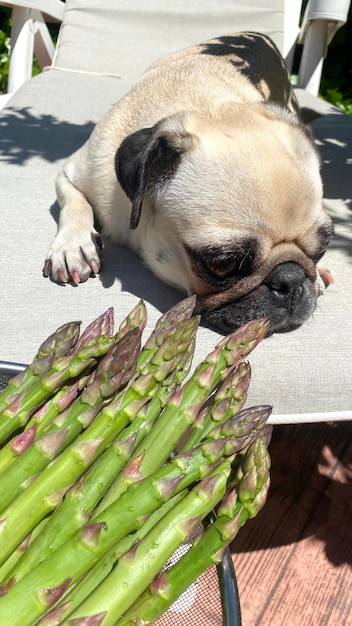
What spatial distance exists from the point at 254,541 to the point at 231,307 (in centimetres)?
98

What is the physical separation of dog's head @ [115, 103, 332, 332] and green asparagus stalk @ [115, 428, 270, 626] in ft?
3.29

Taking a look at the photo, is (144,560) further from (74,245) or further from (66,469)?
Answer: (74,245)

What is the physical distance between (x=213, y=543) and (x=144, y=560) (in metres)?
0.15

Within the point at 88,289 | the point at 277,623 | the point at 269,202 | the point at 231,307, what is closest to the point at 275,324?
the point at 231,307

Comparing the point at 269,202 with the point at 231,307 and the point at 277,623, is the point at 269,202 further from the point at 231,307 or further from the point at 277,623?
the point at 277,623

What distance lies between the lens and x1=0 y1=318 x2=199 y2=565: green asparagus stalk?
102 cm

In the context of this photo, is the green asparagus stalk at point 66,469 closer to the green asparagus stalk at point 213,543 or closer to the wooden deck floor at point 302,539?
the green asparagus stalk at point 213,543

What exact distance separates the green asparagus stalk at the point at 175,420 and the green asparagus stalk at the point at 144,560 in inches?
3.4

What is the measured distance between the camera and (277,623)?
231cm

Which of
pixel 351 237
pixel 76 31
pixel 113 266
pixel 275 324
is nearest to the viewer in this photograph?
pixel 275 324

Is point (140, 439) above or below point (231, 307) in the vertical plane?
above

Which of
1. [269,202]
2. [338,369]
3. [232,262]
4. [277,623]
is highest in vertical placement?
[269,202]

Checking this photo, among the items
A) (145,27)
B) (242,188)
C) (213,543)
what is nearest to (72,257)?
(242,188)

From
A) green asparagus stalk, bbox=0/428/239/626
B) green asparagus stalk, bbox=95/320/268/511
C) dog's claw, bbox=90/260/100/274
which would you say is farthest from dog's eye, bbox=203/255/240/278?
green asparagus stalk, bbox=0/428/239/626
